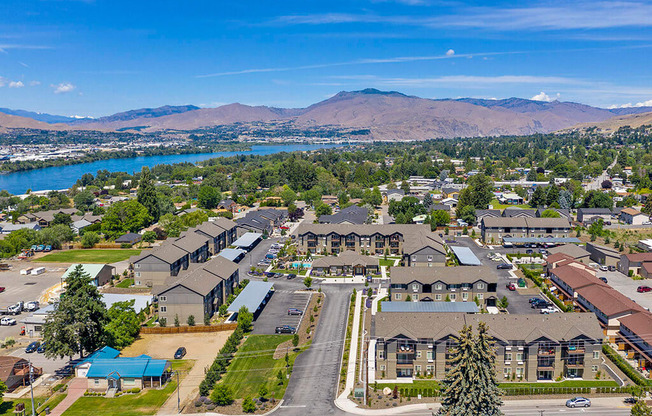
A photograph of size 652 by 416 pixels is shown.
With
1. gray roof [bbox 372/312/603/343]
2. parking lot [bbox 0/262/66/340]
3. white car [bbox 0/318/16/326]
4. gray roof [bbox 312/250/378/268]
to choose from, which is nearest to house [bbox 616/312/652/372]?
gray roof [bbox 372/312/603/343]

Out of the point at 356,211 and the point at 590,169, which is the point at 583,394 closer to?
the point at 356,211

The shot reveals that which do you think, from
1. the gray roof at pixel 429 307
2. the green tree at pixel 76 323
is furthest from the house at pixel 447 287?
the green tree at pixel 76 323

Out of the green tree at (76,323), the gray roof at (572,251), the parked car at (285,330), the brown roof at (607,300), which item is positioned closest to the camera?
the green tree at (76,323)

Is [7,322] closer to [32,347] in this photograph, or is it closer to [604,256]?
[32,347]

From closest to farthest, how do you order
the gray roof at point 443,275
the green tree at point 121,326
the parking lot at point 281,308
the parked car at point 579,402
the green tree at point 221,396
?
the parked car at point 579,402
the green tree at point 221,396
the green tree at point 121,326
the parking lot at point 281,308
the gray roof at point 443,275

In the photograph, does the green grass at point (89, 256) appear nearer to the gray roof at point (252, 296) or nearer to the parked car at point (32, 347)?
the gray roof at point (252, 296)
